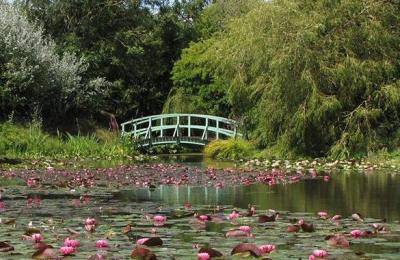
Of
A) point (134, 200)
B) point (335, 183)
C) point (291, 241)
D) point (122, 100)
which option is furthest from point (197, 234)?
point (122, 100)

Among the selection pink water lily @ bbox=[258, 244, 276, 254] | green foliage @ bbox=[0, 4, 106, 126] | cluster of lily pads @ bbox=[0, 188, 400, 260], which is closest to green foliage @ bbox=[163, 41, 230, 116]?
green foliage @ bbox=[0, 4, 106, 126]

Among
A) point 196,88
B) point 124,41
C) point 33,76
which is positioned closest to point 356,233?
point 33,76

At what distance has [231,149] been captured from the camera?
2366 cm

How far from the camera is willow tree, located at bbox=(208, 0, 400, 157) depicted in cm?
1844

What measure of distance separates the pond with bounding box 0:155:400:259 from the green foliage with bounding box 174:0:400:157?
5270 millimetres

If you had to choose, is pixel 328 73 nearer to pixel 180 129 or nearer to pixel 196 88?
pixel 180 129

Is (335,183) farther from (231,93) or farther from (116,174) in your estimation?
(231,93)

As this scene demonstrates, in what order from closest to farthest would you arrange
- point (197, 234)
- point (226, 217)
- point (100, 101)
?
point (197, 234), point (226, 217), point (100, 101)

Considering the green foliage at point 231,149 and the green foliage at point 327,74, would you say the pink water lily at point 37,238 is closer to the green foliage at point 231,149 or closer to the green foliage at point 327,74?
the green foliage at point 327,74

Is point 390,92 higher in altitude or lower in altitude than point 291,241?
higher

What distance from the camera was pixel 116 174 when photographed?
1407 cm

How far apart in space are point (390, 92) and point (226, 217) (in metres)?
12.5

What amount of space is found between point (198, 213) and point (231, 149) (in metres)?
16.4

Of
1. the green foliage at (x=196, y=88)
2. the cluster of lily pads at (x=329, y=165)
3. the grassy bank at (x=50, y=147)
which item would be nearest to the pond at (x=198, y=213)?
the cluster of lily pads at (x=329, y=165)
